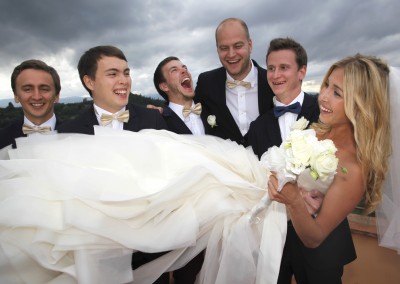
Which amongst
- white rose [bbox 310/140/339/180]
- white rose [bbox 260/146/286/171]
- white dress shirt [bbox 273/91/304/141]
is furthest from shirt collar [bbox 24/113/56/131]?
white rose [bbox 310/140/339/180]

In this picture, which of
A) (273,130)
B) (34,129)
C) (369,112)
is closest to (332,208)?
(369,112)

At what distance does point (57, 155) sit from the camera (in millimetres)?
1913

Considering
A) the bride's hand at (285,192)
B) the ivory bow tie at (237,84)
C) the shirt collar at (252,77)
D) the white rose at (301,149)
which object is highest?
the shirt collar at (252,77)

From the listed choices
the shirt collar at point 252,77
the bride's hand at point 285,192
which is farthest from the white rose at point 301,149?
the shirt collar at point 252,77

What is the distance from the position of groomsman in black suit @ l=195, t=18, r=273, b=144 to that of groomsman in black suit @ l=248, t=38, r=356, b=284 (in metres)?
0.56

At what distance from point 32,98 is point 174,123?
1.62 metres

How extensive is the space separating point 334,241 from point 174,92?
8.29ft

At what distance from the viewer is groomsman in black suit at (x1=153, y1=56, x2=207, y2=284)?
361 centimetres

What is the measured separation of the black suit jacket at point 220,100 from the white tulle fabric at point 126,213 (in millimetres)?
1637

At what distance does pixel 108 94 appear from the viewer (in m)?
2.77

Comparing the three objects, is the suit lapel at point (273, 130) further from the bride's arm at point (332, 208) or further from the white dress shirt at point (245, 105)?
Answer: the bride's arm at point (332, 208)

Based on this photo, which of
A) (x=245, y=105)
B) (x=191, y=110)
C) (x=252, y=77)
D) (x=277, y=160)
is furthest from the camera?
(x=252, y=77)

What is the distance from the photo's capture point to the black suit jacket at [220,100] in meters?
3.69

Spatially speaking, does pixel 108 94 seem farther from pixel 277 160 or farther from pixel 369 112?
pixel 369 112
